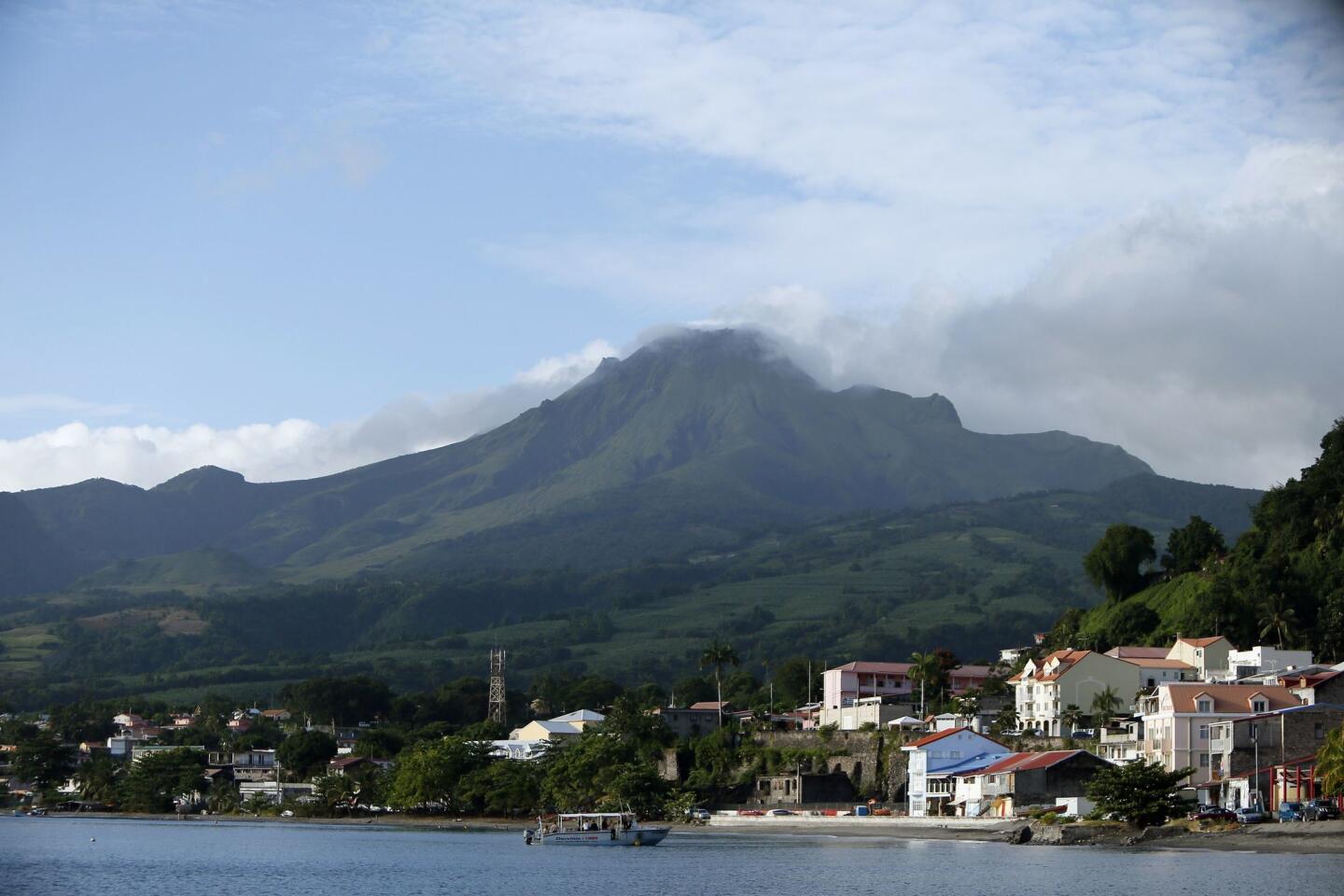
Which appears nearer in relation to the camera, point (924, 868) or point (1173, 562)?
point (924, 868)

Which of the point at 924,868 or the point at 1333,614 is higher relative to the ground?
the point at 1333,614

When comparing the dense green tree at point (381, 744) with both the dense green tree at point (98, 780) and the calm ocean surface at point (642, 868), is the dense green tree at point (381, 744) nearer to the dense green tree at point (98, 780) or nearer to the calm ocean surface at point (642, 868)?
the dense green tree at point (98, 780)

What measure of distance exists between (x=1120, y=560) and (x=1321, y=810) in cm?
4982

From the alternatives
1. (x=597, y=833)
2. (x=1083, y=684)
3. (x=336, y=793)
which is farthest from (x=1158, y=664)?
(x=336, y=793)

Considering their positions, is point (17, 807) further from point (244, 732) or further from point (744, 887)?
point (744, 887)

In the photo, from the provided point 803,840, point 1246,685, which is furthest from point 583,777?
point 1246,685

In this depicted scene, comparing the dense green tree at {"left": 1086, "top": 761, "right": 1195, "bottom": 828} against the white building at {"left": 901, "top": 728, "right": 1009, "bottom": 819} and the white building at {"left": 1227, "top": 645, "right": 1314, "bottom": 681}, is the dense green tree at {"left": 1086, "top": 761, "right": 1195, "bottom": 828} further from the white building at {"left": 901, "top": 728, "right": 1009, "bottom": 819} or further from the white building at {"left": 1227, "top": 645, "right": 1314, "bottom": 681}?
the white building at {"left": 1227, "top": 645, "right": 1314, "bottom": 681}

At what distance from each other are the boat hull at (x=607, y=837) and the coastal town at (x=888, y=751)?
11.0 meters

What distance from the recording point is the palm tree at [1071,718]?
89.3m

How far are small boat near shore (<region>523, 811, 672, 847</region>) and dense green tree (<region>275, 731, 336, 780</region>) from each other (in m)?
45.1

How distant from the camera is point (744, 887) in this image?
57031 mm

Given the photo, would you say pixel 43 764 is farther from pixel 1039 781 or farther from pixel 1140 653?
pixel 1039 781

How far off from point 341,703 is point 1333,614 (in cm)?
9147

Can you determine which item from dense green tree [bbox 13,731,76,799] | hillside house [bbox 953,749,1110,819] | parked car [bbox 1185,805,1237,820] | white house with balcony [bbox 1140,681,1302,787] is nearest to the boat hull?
hillside house [bbox 953,749,1110,819]
